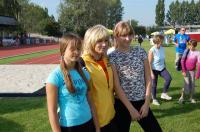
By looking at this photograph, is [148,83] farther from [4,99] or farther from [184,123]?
[4,99]

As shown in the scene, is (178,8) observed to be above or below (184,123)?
above

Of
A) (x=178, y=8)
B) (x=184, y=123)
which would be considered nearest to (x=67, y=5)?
(x=178, y=8)

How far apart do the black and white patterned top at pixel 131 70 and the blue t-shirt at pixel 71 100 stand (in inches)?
29.4

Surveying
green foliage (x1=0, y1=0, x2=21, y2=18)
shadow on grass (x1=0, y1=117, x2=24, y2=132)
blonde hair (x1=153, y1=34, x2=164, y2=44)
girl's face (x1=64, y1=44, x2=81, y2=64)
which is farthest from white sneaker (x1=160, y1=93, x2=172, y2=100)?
green foliage (x1=0, y1=0, x2=21, y2=18)

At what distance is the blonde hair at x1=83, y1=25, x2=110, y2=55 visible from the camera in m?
3.73

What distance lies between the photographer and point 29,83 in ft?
39.7

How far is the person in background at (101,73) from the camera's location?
3.76 metres

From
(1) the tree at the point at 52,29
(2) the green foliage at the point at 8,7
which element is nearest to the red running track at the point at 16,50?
(2) the green foliage at the point at 8,7

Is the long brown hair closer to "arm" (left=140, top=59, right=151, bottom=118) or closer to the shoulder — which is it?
the shoulder

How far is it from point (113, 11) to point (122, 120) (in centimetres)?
10742

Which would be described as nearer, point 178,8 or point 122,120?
point 122,120

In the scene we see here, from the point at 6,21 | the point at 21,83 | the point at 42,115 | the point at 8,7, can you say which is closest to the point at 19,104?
the point at 42,115

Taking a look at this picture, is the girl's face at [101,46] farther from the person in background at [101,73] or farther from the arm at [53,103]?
the arm at [53,103]

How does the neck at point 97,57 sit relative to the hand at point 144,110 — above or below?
above
